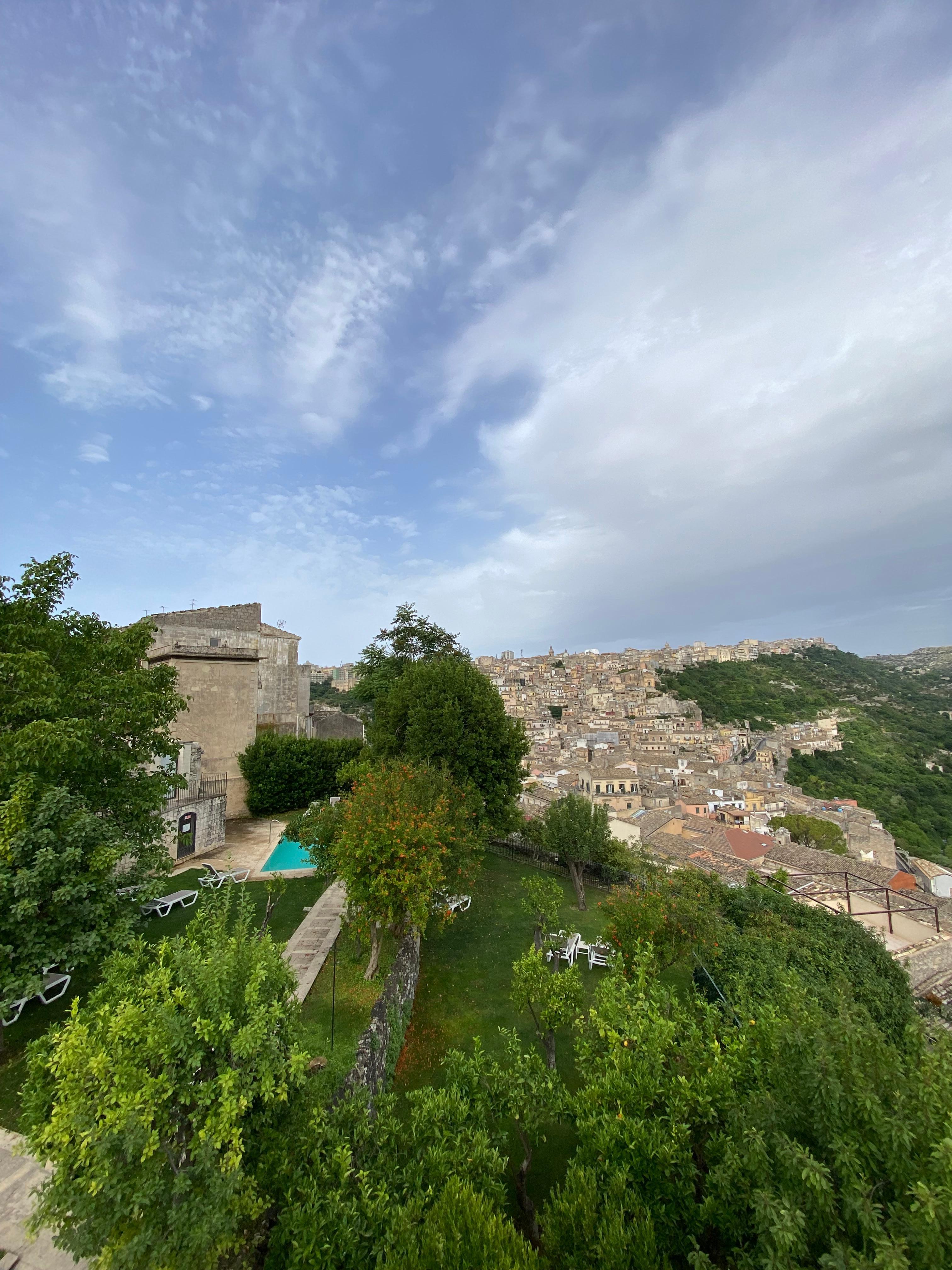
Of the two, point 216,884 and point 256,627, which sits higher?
point 256,627

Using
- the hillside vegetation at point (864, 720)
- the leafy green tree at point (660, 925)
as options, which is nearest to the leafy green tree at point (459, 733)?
the leafy green tree at point (660, 925)

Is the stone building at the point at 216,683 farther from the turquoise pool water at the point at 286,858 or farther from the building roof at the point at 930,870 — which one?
the building roof at the point at 930,870

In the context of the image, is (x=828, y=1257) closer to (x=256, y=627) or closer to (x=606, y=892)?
(x=606, y=892)

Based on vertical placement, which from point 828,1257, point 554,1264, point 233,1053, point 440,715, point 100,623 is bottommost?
point 554,1264

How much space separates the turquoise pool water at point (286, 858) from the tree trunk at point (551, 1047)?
11554 mm

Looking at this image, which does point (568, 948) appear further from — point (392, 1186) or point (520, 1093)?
point (392, 1186)

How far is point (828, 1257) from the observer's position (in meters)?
3.52

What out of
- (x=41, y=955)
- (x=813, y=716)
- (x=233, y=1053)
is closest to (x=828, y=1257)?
(x=233, y=1053)

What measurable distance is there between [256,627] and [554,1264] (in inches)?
1225

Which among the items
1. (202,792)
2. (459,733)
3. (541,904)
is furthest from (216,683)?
(541,904)

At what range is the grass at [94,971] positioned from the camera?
8461 millimetres

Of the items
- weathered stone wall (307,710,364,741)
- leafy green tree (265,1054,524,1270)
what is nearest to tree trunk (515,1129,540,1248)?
leafy green tree (265,1054,524,1270)

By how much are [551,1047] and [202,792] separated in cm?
1827

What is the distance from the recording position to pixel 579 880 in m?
20.7
